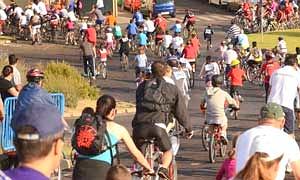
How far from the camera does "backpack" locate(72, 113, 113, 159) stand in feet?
25.6

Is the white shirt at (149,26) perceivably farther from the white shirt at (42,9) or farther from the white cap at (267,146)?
the white cap at (267,146)

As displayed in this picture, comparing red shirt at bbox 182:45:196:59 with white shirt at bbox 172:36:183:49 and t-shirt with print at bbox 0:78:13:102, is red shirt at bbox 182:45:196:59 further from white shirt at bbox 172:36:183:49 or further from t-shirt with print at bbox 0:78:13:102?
t-shirt with print at bbox 0:78:13:102

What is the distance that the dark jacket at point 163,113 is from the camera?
10.8 metres

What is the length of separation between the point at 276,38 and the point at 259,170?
121ft

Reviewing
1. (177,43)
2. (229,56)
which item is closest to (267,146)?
(229,56)

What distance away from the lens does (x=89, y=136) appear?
25.7 feet

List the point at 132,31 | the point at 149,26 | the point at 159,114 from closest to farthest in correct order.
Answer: the point at 159,114, the point at 132,31, the point at 149,26

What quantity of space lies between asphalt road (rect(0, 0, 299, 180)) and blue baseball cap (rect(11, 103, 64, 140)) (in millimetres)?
9453

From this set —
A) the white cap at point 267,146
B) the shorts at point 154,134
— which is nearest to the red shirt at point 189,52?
the shorts at point 154,134

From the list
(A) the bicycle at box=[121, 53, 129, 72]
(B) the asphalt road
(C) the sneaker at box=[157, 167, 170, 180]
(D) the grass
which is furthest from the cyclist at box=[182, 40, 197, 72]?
(C) the sneaker at box=[157, 167, 170, 180]

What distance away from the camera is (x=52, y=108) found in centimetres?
477

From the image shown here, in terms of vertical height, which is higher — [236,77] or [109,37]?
[109,37]

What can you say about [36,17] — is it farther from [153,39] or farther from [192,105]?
[192,105]

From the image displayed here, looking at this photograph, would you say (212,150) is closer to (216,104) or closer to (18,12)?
(216,104)
